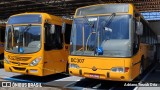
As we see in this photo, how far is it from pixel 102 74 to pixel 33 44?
348cm

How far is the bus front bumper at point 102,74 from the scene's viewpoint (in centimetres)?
977

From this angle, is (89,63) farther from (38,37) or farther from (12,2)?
(12,2)

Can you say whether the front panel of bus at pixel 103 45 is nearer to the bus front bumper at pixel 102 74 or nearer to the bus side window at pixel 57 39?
the bus front bumper at pixel 102 74

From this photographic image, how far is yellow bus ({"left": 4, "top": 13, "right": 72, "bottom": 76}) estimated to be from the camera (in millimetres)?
11898

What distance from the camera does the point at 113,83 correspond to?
39.8ft

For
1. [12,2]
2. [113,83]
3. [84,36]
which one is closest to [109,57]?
[84,36]

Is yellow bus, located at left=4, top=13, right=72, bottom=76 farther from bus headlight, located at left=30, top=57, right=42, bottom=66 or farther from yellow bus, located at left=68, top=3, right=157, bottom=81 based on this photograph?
yellow bus, located at left=68, top=3, right=157, bottom=81

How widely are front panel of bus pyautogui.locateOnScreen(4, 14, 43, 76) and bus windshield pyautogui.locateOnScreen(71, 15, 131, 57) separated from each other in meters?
1.80

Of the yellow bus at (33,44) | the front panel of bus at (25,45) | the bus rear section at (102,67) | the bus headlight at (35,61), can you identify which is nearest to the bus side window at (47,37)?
the yellow bus at (33,44)

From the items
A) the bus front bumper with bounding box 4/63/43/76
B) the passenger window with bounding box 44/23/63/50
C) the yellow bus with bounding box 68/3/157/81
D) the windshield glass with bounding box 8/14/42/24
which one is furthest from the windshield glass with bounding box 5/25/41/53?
the yellow bus with bounding box 68/3/157/81

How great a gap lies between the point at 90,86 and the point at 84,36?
198 cm

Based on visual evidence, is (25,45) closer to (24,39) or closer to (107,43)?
(24,39)

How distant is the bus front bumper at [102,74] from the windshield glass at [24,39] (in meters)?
2.18

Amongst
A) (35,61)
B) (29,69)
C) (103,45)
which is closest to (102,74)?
(103,45)
